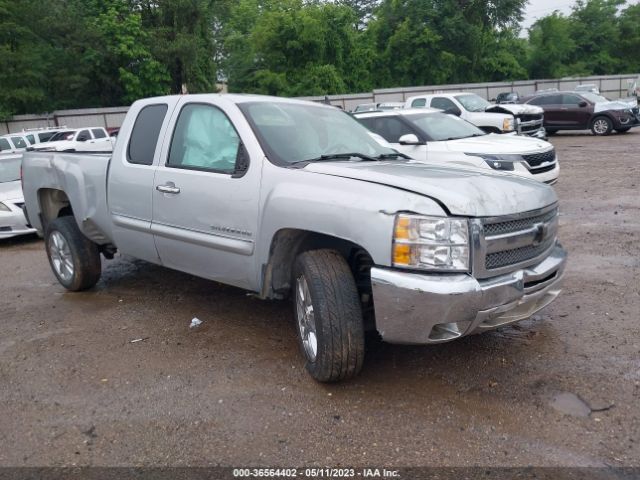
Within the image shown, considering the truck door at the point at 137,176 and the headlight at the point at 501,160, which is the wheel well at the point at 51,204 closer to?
the truck door at the point at 137,176

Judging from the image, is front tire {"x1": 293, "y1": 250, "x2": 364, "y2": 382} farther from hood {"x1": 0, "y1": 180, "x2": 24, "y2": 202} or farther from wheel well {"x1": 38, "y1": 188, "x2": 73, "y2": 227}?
hood {"x1": 0, "y1": 180, "x2": 24, "y2": 202}

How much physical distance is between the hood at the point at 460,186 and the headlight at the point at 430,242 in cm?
11

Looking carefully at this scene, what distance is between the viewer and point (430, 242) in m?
3.25

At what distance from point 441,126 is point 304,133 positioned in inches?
238

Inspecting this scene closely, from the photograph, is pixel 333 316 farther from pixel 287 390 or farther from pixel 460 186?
pixel 460 186

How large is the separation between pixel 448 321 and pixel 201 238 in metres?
1.98

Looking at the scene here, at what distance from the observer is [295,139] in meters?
4.40

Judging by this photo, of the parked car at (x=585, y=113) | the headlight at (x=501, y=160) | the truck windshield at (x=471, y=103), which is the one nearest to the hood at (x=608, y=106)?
the parked car at (x=585, y=113)

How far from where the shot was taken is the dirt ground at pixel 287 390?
3123 mm

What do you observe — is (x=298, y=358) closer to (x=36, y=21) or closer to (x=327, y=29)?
(x=36, y=21)

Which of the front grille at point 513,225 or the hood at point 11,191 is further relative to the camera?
the hood at point 11,191

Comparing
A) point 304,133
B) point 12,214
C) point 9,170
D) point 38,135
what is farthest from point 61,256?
point 38,135

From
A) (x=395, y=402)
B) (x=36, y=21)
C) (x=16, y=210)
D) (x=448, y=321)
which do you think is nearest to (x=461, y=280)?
(x=448, y=321)

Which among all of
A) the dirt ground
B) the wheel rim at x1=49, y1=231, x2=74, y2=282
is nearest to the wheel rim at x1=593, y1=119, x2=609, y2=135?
the dirt ground
